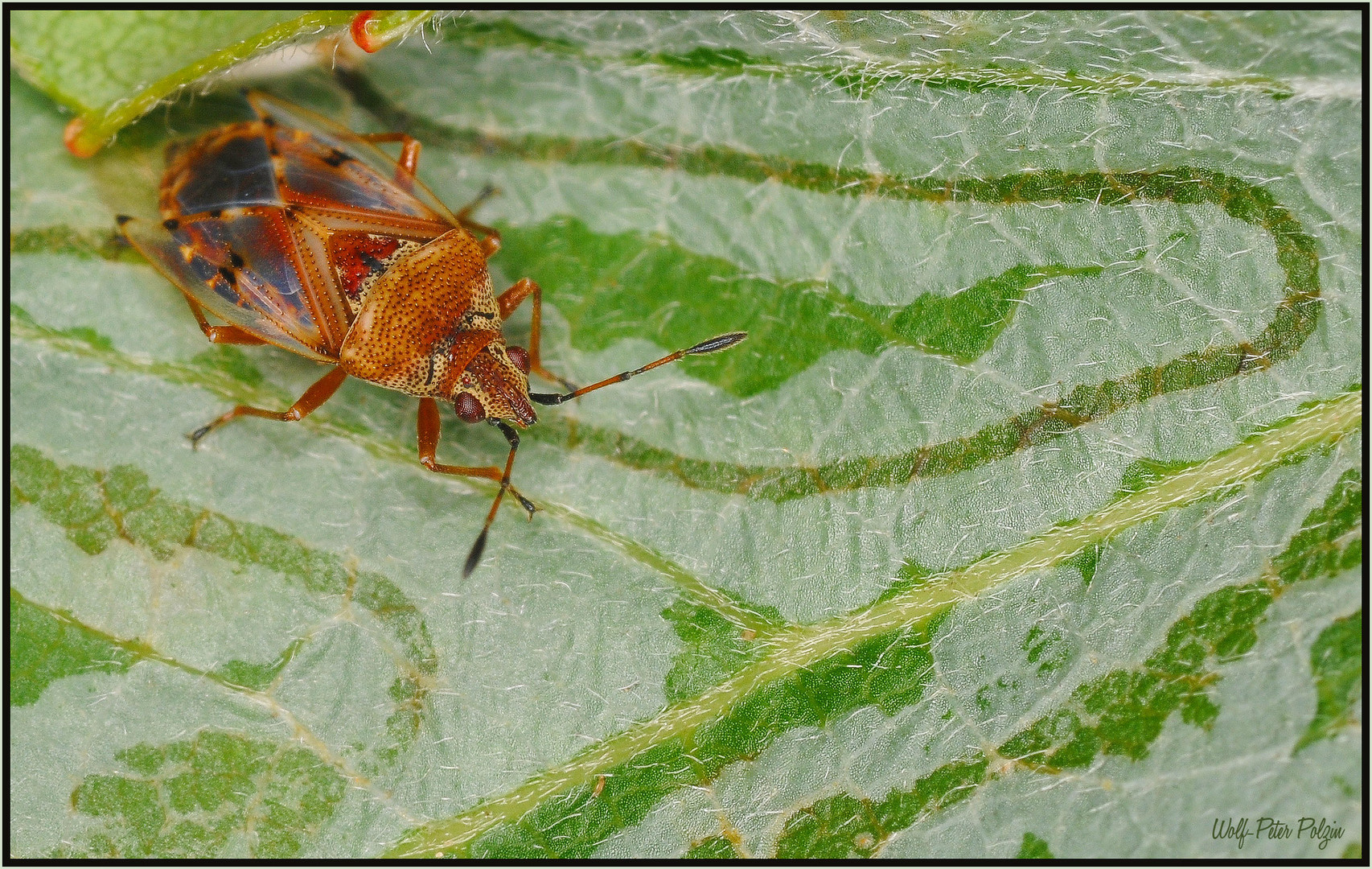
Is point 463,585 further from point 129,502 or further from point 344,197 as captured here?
point 344,197

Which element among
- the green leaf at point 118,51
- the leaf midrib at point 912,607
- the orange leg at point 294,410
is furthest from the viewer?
the orange leg at point 294,410

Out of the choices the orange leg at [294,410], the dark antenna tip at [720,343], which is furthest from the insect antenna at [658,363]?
the orange leg at [294,410]

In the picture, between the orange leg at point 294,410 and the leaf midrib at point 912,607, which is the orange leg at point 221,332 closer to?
the orange leg at point 294,410

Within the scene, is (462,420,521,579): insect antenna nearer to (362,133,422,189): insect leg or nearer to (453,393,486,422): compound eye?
(453,393,486,422): compound eye

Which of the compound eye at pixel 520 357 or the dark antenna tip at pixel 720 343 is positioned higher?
the dark antenna tip at pixel 720 343

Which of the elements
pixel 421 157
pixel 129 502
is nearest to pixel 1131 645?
pixel 421 157
